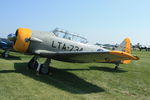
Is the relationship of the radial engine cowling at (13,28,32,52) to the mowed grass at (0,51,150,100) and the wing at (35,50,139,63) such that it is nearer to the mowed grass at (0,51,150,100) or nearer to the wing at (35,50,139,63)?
the wing at (35,50,139,63)

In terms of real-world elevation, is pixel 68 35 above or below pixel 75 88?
above

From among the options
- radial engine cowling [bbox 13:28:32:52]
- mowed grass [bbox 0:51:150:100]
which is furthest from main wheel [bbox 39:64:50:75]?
radial engine cowling [bbox 13:28:32:52]

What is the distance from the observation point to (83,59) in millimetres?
7816

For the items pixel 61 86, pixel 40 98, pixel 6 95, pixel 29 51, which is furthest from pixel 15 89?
pixel 29 51

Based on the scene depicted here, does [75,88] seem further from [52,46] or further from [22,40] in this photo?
[22,40]

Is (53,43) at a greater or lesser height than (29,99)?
greater

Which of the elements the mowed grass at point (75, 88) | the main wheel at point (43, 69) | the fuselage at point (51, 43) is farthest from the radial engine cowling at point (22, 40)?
the mowed grass at point (75, 88)

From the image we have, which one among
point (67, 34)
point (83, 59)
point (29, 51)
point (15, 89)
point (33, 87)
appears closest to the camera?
point (15, 89)

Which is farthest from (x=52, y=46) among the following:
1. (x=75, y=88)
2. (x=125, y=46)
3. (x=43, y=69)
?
(x=125, y=46)

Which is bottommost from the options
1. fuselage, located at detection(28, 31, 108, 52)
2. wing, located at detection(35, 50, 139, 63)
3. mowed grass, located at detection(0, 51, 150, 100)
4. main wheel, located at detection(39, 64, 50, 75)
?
mowed grass, located at detection(0, 51, 150, 100)

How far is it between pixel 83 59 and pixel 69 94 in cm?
230

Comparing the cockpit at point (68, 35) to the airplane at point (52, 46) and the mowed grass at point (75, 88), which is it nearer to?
the airplane at point (52, 46)

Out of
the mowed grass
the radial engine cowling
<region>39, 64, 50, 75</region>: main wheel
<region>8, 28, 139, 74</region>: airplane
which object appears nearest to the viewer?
the mowed grass

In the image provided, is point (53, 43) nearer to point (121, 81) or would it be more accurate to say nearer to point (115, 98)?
point (121, 81)
